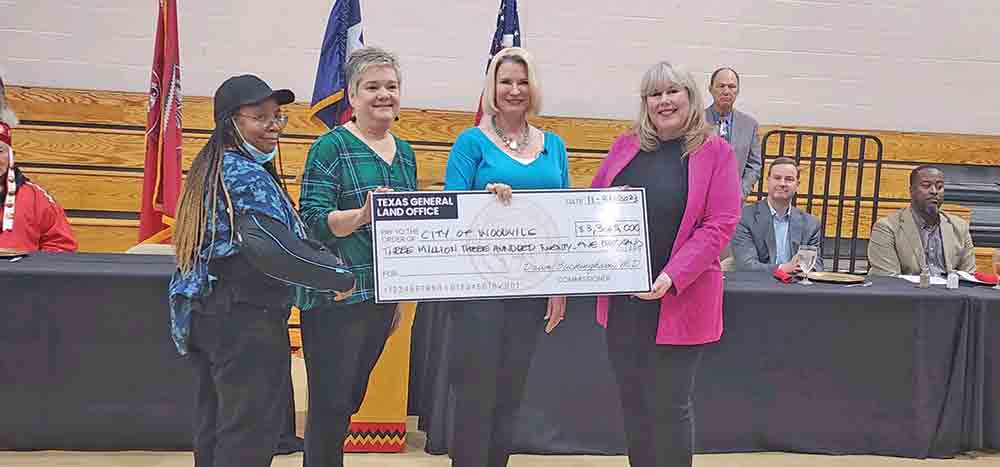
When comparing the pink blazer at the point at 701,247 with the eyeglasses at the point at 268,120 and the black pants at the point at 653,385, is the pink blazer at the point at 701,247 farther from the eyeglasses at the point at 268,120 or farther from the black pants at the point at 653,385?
the eyeglasses at the point at 268,120

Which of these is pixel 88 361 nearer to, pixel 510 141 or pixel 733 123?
pixel 510 141

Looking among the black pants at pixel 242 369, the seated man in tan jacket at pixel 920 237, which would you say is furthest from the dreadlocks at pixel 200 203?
the seated man in tan jacket at pixel 920 237

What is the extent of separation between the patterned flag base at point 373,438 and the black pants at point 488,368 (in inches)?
35.2

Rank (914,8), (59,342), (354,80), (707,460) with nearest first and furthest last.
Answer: (354,80) → (59,342) → (707,460) → (914,8)

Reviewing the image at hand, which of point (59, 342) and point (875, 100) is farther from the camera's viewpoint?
point (875, 100)

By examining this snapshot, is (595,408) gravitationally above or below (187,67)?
below

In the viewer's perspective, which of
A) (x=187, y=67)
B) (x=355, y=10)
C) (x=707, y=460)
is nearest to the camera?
(x=707, y=460)

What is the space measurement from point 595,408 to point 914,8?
14.1ft

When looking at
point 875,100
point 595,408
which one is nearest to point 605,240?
point 595,408

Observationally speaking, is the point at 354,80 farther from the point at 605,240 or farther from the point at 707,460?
the point at 707,460

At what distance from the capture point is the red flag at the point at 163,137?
14.5ft

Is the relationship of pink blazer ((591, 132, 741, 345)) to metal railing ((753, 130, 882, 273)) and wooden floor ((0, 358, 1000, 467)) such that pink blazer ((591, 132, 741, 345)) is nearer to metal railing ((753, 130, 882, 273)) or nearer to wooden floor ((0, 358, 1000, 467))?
wooden floor ((0, 358, 1000, 467))

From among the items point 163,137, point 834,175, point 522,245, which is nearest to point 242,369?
point 522,245

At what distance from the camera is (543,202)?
2.43m
